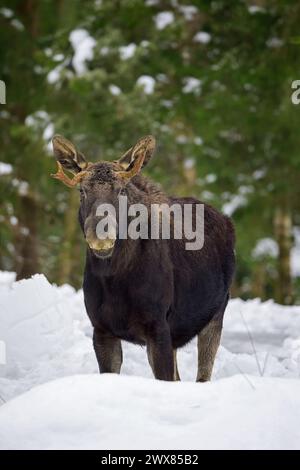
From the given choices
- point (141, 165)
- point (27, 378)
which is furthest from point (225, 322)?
point (141, 165)

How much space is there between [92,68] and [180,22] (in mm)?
2147

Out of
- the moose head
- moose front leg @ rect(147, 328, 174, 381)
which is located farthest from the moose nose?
moose front leg @ rect(147, 328, 174, 381)

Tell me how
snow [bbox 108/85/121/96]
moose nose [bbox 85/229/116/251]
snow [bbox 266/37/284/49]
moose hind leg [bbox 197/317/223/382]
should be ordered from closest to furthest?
moose nose [bbox 85/229/116/251], moose hind leg [bbox 197/317/223/382], snow [bbox 266/37/284/49], snow [bbox 108/85/121/96]

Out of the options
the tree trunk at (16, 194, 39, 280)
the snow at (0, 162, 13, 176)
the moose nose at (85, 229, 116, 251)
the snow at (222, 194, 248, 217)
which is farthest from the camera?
the snow at (222, 194, 248, 217)

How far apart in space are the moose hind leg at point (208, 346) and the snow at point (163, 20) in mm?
11183

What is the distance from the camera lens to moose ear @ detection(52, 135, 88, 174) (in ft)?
21.6

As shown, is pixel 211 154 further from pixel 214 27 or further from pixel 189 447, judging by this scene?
pixel 189 447

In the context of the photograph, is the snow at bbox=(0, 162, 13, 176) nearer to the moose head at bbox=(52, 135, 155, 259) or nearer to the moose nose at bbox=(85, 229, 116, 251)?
the moose head at bbox=(52, 135, 155, 259)

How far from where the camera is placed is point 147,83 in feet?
55.5

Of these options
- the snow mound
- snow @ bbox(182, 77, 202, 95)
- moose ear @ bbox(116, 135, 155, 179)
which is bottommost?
the snow mound

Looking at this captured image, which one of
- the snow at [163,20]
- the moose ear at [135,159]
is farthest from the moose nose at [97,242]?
the snow at [163,20]

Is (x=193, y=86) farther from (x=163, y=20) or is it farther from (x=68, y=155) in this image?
(x=68, y=155)

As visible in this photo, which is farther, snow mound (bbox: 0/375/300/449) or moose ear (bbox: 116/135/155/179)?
moose ear (bbox: 116/135/155/179)

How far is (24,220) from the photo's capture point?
18516 millimetres
